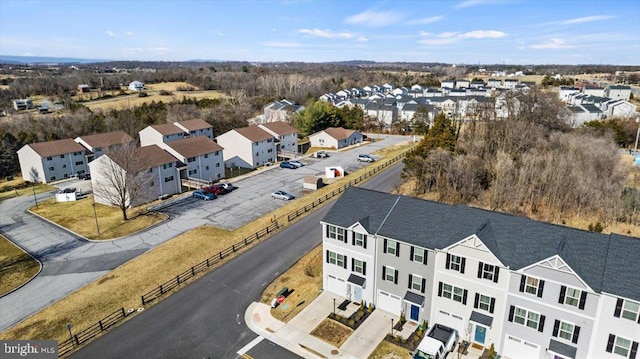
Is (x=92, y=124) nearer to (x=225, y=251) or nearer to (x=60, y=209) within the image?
(x=60, y=209)

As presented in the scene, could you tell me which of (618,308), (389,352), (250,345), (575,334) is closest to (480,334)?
(575,334)

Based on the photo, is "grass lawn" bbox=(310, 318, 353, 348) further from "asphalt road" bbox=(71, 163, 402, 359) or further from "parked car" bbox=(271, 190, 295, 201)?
"parked car" bbox=(271, 190, 295, 201)

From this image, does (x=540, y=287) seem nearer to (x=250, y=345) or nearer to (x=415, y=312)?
(x=415, y=312)

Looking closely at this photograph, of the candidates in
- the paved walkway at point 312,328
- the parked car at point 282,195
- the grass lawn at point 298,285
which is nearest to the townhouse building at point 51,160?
the parked car at point 282,195

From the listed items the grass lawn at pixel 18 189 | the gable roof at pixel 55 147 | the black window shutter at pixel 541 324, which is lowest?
the grass lawn at pixel 18 189

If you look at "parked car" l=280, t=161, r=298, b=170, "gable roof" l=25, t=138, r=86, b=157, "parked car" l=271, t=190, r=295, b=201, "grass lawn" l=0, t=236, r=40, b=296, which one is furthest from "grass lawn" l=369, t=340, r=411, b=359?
"gable roof" l=25, t=138, r=86, b=157

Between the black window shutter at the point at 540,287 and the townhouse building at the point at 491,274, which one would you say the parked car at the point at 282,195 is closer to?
the townhouse building at the point at 491,274
